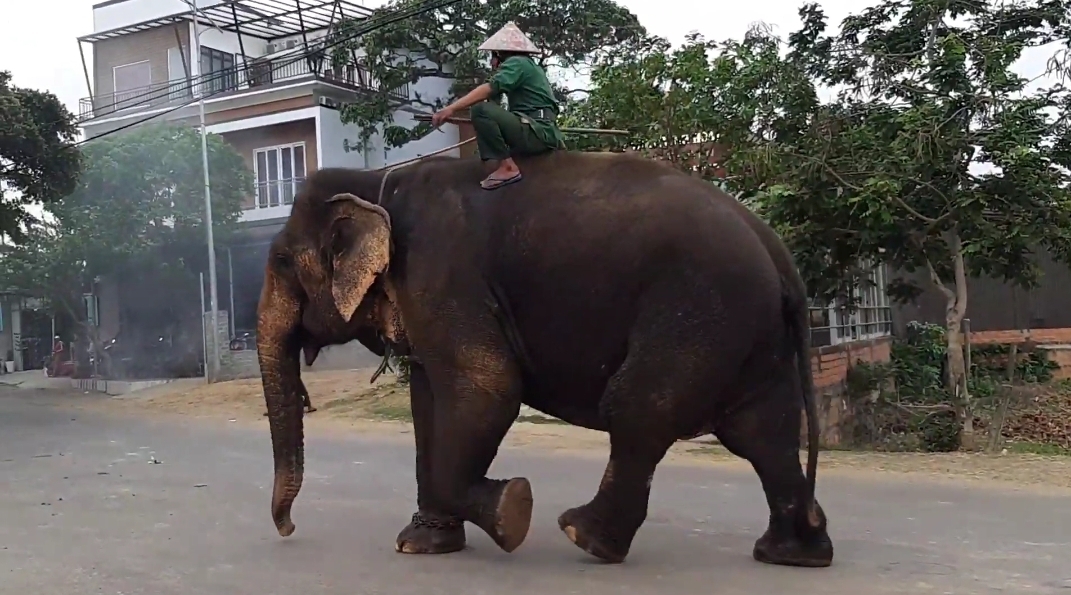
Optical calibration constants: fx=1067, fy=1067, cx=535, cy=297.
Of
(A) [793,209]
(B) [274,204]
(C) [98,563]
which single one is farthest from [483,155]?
(B) [274,204]

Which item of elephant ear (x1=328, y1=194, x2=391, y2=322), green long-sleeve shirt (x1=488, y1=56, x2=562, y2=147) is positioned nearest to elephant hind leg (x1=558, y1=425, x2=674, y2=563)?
elephant ear (x1=328, y1=194, x2=391, y2=322)

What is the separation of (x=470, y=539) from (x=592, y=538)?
3.67 feet

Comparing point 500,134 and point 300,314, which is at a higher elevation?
point 500,134

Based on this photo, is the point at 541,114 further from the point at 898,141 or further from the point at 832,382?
the point at 832,382

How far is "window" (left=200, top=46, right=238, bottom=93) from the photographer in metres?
27.3

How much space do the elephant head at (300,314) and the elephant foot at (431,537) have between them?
65 centimetres

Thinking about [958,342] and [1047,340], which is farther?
[1047,340]

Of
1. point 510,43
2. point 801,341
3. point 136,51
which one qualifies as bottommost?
point 801,341

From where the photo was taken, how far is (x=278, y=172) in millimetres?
25578

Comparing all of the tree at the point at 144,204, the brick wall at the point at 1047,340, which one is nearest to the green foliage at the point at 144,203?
the tree at the point at 144,204

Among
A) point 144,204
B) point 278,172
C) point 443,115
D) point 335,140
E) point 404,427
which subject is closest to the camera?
point 443,115

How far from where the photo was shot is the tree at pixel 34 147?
1639cm

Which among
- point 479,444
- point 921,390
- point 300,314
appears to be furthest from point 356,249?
point 921,390

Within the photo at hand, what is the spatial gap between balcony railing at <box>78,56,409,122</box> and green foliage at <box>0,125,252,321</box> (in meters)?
2.55
